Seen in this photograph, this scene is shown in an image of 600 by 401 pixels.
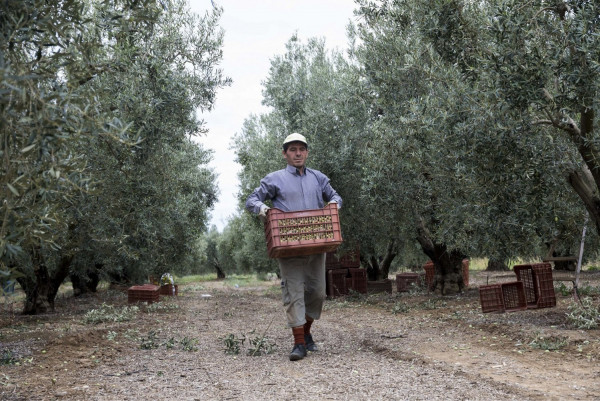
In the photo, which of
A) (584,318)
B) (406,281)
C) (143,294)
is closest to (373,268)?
(406,281)

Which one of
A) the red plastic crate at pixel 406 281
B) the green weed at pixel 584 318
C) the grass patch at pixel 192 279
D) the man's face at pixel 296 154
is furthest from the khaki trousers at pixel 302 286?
the grass patch at pixel 192 279

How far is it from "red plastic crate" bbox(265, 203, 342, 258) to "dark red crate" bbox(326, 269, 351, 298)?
15616mm

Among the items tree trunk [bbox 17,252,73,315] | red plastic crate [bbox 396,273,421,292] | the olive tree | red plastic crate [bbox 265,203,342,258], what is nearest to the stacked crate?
red plastic crate [bbox 265,203,342,258]

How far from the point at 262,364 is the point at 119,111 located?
5.73 metres

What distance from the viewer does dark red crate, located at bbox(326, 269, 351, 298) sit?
22.1m

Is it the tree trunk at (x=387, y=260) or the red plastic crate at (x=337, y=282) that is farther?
the tree trunk at (x=387, y=260)

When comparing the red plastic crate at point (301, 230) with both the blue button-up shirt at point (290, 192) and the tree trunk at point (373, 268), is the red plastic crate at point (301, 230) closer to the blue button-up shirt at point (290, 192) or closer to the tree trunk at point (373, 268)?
the blue button-up shirt at point (290, 192)

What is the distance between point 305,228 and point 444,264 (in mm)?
13051

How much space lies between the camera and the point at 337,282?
2234 cm

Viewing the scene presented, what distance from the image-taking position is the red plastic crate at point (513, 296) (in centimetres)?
1144

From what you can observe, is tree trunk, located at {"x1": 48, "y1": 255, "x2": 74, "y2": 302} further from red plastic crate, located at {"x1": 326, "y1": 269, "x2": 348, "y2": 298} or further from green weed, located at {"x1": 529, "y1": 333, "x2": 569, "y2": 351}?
green weed, located at {"x1": 529, "y1": 333, "x2": 569, "y2": 351}

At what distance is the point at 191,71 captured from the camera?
13094mm

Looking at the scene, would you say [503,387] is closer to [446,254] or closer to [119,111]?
[119,111]

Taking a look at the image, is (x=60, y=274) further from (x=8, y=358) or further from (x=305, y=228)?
(x=305, y=228)
